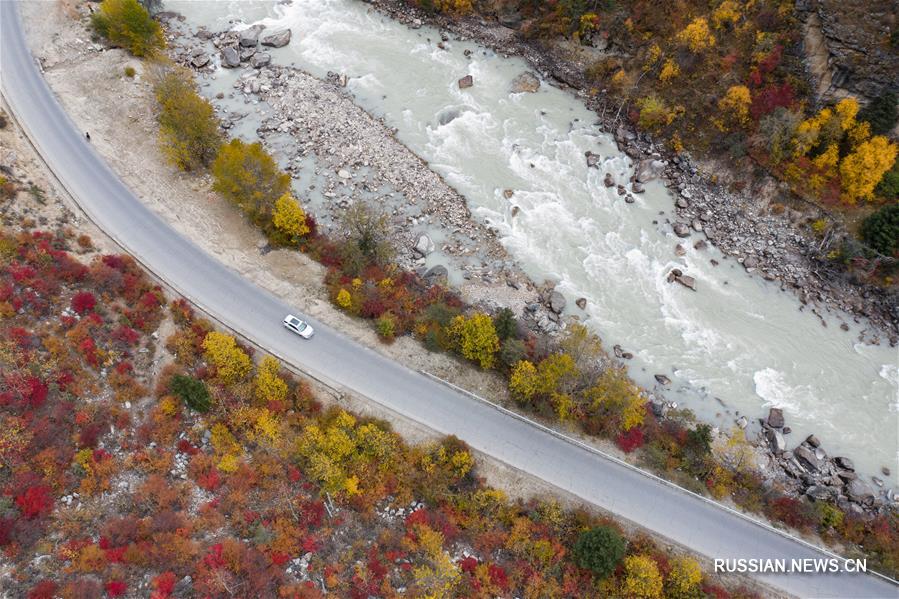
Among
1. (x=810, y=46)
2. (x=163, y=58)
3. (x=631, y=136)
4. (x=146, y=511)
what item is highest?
(x=810, y=46)

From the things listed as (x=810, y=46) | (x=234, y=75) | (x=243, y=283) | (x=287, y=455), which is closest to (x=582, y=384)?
(x=287, y=455)

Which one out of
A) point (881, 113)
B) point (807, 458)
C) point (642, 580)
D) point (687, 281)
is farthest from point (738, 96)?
point (642, 580)

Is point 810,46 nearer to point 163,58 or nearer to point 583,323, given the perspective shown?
point 583,323

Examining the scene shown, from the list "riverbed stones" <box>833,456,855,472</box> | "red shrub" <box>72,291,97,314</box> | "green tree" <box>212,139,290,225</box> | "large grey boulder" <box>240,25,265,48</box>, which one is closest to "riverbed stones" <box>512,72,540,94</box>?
"green tree" <box>212,139,290,225</box>

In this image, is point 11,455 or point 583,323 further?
point 583,323

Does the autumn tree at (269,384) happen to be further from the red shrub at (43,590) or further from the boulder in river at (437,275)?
the boulder in river at (437,275)

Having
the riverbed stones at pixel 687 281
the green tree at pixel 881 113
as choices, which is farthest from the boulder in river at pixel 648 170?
the green tree at pixel 881 113

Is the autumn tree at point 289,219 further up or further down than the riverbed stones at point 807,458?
further up
